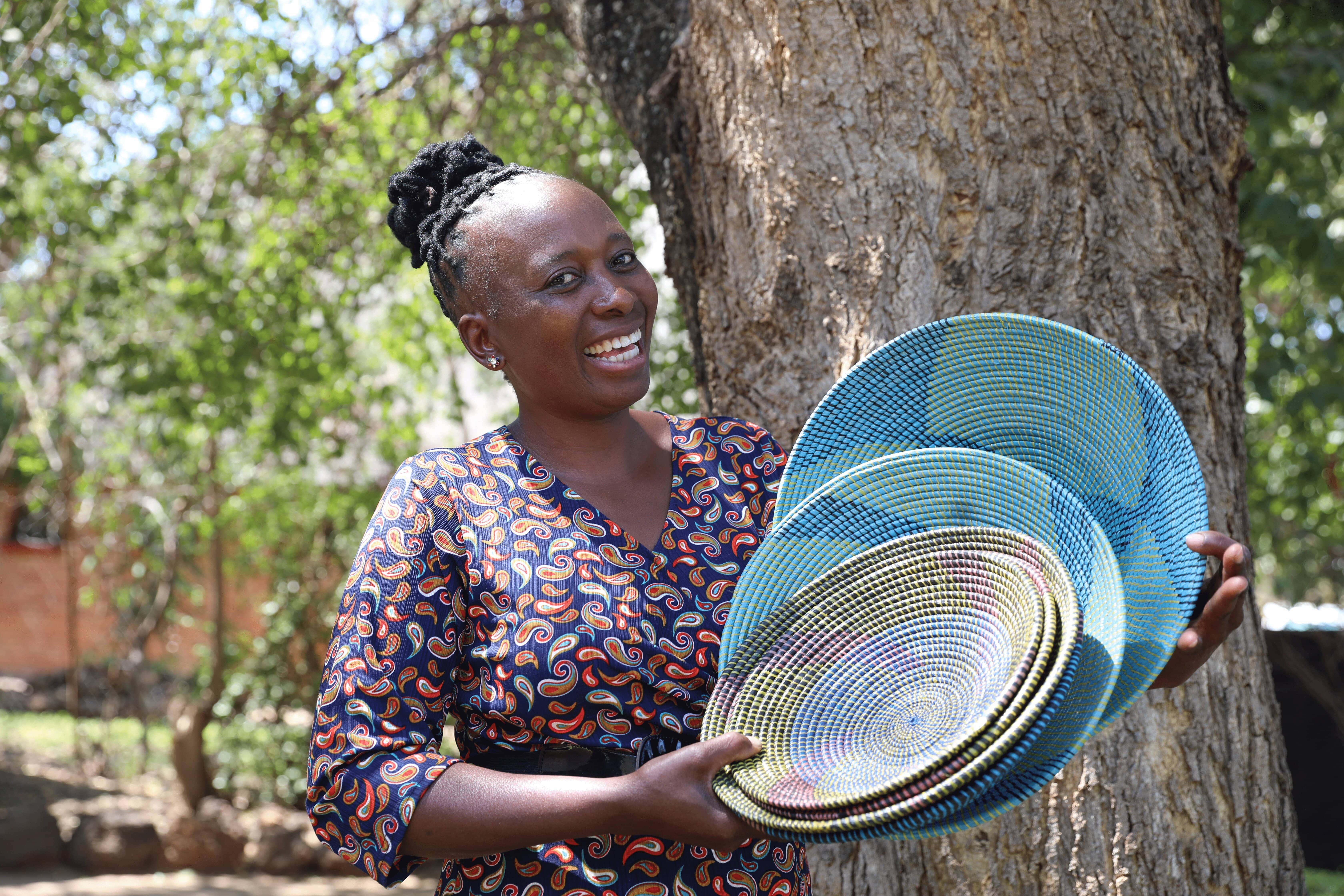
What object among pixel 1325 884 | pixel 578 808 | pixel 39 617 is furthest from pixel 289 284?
pixel 39 617

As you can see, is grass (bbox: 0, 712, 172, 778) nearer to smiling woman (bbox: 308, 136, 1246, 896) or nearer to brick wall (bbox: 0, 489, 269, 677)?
brick wall (bbox: 0, 489, 269, 677)

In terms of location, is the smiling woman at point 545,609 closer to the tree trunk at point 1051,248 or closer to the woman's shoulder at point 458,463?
the woman's shoulder at point 458,463

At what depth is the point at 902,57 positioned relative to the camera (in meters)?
2.55

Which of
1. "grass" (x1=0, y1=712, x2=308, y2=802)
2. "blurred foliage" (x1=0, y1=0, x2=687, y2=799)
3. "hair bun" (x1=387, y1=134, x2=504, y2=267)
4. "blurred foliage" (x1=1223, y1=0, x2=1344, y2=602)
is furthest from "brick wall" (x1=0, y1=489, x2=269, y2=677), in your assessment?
"hair bun" (x1=387, y1=134, x2=504, y2=267)

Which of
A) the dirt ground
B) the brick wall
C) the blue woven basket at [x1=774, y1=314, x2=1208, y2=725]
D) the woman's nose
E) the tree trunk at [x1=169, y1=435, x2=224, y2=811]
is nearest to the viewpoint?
the blue woven basket at [x1=774, y1=314, x2=1208, y2=725]

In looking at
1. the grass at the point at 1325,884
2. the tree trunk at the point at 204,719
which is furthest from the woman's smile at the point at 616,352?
the tree trunk at the point at 204,719

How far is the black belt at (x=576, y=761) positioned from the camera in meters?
1.65

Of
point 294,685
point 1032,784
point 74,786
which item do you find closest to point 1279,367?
point 1032,784

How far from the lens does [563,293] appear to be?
1760 millimetres

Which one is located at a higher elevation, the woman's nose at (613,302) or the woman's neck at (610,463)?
the woman's nose at (613,302)

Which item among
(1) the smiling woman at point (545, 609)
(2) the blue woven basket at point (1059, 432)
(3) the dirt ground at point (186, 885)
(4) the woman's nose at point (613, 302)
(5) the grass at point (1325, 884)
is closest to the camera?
(1) the smiling woman at point (545, 609)

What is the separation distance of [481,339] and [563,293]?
0.18m

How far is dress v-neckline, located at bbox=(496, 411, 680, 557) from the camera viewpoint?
69.4 inches

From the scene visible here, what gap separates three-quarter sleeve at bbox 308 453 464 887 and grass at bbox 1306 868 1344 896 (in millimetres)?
6218
